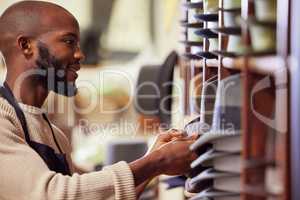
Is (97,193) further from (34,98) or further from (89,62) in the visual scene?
(89,62)

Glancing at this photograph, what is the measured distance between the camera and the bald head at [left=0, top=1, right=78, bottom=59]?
149 centimetres

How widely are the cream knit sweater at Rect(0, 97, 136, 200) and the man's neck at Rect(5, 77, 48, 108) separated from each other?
0.16 meters

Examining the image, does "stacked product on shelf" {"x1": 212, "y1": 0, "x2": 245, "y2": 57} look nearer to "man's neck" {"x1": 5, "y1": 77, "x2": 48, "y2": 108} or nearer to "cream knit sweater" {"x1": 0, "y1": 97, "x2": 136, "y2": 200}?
"cream knit sweater" {"x1": 0, "y1": 97, "x2": 136, "y2": 200}

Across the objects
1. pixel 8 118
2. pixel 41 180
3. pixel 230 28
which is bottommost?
pixel 41 180

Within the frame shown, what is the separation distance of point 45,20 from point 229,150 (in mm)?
601

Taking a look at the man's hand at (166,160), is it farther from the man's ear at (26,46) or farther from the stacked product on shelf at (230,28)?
the man's ear at (26,46)

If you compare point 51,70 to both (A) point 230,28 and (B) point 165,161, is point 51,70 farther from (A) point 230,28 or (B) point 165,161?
(A) point 230,28

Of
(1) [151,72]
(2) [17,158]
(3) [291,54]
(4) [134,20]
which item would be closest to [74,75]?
(2) [17,158]

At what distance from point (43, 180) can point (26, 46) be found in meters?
0.37

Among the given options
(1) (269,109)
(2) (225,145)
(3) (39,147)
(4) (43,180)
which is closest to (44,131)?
(3) (39,147)

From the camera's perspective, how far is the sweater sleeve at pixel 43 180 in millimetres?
1314

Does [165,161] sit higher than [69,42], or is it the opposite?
[69,42]

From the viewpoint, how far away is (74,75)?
1.55 meters

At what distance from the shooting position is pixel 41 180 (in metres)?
1.32
